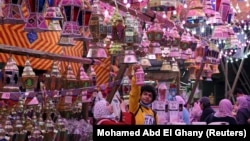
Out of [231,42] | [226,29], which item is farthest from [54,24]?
[231,42]

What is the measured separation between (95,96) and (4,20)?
7.36 ft

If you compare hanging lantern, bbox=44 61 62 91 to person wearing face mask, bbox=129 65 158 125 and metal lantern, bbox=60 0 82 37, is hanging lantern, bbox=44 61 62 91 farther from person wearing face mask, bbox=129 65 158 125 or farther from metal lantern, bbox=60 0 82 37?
metal lantern, bbox=60 0 82 37

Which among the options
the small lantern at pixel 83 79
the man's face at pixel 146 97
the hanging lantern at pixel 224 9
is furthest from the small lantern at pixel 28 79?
the hanging lantern at pixel 224 9

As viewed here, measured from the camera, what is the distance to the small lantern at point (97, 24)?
376cm

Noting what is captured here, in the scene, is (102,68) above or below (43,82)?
below

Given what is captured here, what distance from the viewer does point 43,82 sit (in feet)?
13.9

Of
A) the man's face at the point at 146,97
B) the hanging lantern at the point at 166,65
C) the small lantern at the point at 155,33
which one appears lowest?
the man's face at the point at 146,97

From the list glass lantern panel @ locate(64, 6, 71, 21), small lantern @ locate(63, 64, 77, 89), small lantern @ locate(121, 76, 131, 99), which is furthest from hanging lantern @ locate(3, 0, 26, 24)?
small lantern @ locate(121, 76, 131, 99)

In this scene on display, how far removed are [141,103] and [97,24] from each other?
1.16m

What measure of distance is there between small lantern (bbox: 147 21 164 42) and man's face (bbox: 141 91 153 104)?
55 cm

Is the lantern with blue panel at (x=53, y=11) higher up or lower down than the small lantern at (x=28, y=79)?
higher up

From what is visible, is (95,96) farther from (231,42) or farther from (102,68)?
(102,68)

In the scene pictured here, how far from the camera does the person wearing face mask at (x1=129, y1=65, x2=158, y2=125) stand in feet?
14.8

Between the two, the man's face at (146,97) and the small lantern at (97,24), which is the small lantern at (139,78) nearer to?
the man's face at (146,97)
